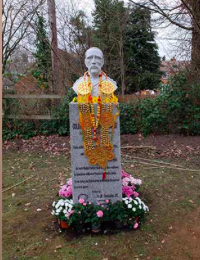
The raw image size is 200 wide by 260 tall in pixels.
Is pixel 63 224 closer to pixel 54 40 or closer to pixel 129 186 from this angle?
pixel 129 186

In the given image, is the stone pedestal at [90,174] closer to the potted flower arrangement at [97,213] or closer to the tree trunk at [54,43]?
the potted flower arrangement at [97,213]

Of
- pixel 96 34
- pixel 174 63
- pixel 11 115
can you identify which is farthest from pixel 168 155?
pixel 96 34

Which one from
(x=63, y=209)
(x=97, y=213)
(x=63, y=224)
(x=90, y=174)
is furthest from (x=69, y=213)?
(x=90, y=174)

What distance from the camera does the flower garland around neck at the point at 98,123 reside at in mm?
2945

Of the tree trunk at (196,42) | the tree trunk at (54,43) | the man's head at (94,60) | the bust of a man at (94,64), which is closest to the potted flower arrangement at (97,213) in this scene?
the bust of a man at (94,64)

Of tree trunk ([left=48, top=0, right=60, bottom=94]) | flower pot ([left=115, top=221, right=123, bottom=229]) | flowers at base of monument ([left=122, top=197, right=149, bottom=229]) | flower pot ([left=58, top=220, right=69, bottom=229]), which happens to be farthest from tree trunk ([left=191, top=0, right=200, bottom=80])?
flower pot ([left=58, top=220, right=69, bottom=229])

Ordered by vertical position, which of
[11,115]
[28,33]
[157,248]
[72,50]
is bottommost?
[157,248]

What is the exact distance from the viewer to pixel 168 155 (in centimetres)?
632

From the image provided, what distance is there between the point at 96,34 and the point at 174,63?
4.60m

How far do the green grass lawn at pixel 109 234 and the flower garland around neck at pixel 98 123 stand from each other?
0.87 meters

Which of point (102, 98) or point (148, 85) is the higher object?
point (148, 85)

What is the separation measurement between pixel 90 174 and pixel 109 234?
77cm

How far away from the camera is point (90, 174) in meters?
3.08

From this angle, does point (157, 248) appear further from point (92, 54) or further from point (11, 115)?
point (11, 115)
